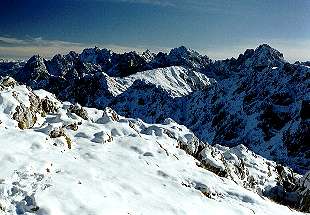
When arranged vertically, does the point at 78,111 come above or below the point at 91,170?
above

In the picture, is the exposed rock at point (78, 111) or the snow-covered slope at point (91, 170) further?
the exposed rock at point (78, 111)

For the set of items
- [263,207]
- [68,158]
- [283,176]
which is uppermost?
[68,158]

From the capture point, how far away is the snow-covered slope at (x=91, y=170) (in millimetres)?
25812

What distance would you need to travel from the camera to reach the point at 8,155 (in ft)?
96.5

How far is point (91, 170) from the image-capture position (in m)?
32.1

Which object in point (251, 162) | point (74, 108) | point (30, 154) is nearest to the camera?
point (30, 154)

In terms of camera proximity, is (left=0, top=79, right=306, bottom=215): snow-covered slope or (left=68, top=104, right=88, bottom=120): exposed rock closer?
(left=0, top=79, right=306, bottom=215): snow-covered slope

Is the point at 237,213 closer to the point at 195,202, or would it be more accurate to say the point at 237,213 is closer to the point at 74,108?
the point at 195,202

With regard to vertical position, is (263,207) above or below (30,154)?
below

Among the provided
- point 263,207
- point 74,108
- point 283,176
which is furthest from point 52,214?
point 283,176

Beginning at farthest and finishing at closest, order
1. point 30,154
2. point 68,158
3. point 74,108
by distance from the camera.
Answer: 1. point 74,108
2. point 68,158
3. point 30,154

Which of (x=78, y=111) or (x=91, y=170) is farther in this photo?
(x=78, y=111)

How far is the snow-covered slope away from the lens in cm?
2581

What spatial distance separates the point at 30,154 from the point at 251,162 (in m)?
49.9
